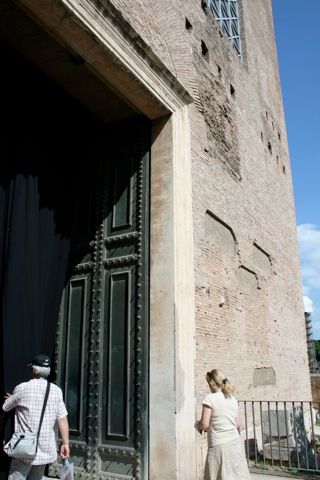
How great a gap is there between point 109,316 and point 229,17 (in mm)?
7764

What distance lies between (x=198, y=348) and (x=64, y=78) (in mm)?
3846

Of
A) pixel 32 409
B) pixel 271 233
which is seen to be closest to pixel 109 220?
pixel 32 409

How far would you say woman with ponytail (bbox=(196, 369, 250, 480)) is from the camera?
367 centimetres

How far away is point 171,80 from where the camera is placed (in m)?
5.80

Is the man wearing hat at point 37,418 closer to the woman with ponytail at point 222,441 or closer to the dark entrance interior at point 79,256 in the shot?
the dark entrance interior at point 79,256

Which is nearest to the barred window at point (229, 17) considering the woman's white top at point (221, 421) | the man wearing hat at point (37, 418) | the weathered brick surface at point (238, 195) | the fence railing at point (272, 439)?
the weathered brick surface at point (238, 195)

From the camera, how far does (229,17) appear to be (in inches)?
384

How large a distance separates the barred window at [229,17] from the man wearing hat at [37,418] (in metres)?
7.98

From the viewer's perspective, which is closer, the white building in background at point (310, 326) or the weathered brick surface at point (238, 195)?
the weathered brick surface at point (238, 195)

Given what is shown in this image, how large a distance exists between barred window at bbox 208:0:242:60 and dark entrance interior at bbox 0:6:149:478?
4462mm

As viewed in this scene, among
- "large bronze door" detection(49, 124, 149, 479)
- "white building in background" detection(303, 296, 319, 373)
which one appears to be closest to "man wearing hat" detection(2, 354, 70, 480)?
"large bronze door" detection(49, 124, 149, 479)

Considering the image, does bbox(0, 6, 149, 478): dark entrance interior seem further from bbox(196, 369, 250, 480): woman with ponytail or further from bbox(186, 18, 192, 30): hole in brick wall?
bbox(186, 18, 192, 30): hole in brick wall

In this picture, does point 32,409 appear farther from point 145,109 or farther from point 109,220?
point 145,109

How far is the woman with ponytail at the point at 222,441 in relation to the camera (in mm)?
3672
